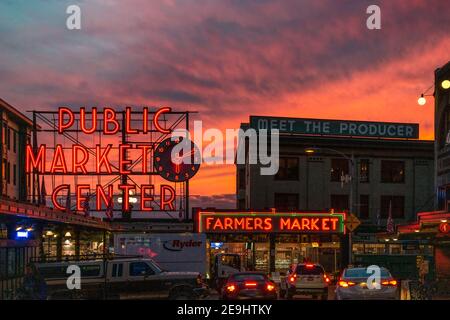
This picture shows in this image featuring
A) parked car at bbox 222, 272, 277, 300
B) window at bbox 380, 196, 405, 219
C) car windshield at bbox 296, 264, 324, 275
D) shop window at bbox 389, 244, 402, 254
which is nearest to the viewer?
parked car at bbox 222, 272, 277, 300

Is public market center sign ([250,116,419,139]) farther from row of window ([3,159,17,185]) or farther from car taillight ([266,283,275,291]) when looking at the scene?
car taillight ([266,283,275,291])

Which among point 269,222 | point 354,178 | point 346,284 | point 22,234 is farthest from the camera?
point 354,178

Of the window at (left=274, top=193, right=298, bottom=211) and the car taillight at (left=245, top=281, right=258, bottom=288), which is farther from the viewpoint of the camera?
the window at (left=274, top=193, right=298, bottom=211)

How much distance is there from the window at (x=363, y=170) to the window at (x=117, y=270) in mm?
41804

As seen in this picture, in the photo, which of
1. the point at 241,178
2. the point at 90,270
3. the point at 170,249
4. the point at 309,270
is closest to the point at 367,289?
the point at 309,270

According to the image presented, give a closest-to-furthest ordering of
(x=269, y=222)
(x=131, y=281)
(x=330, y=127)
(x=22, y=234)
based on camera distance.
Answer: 1. (x=131, y=281)
2. (x=22, y=234)
3. (x=269, y=222)
4. (x=330, y=127)

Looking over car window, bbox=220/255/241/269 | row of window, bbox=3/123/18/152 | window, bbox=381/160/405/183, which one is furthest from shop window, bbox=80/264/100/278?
row of window, bbox=3/123/18/152

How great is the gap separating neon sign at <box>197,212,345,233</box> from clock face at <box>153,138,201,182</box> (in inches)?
350

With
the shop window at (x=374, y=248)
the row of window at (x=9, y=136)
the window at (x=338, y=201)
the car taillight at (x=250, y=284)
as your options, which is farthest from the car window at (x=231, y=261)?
the row of window at (x=9, y=136)

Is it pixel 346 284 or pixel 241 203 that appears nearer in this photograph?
pixel 346 284

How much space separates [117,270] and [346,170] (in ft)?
136

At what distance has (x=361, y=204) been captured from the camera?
220ft

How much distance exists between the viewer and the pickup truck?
28406 millimetres

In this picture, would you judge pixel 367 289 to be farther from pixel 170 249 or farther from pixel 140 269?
pixel 170 249
